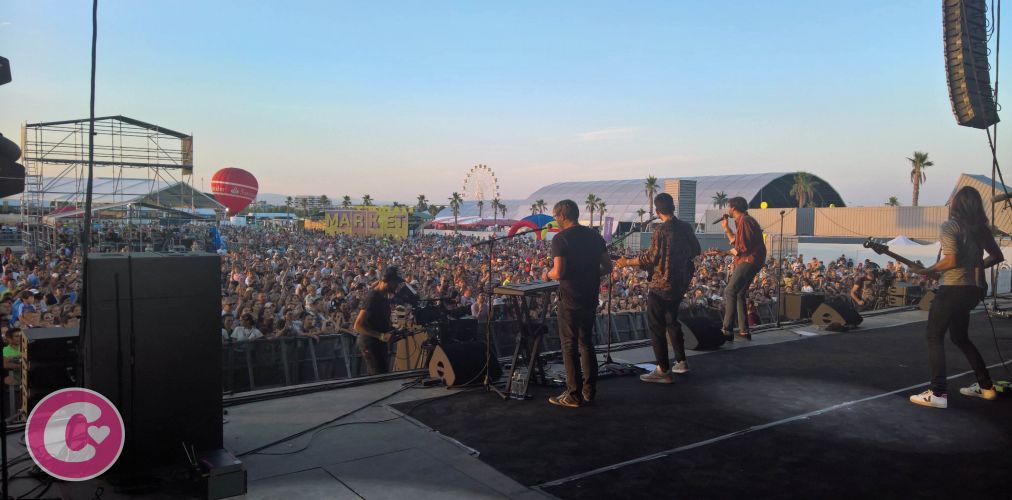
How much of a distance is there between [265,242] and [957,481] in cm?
3443

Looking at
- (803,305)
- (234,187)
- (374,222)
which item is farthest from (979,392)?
(234,187)

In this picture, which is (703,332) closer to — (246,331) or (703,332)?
(703,332)

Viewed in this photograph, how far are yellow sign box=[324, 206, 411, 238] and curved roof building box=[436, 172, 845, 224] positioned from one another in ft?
81.8

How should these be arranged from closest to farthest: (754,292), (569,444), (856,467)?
1. (856,467)
2. (569,444)
3. (754,292)

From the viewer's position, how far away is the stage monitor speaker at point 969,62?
23.7 ft

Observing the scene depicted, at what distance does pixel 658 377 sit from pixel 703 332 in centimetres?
171

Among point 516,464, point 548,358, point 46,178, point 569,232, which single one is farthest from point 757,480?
point 46,178

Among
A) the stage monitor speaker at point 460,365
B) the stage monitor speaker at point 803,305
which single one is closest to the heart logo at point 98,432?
the stage monitor speaker at point 460,365

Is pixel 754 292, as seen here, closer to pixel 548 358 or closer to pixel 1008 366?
pixel 1008 366

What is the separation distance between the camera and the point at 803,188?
62.2 meters

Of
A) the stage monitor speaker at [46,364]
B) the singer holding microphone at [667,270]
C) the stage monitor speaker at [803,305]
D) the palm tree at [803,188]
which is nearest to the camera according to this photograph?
the stage monitor speaker at [46,364]

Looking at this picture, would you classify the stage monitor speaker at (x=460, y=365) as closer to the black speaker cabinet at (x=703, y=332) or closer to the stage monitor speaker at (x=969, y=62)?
the black speaker cabinet at (x=703, y=332)

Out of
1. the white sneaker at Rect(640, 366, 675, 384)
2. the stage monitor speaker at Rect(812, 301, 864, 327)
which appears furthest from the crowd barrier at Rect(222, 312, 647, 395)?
the stage monitor speaker at Rect(812, 301, 864, 327)

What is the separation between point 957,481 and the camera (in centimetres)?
334
